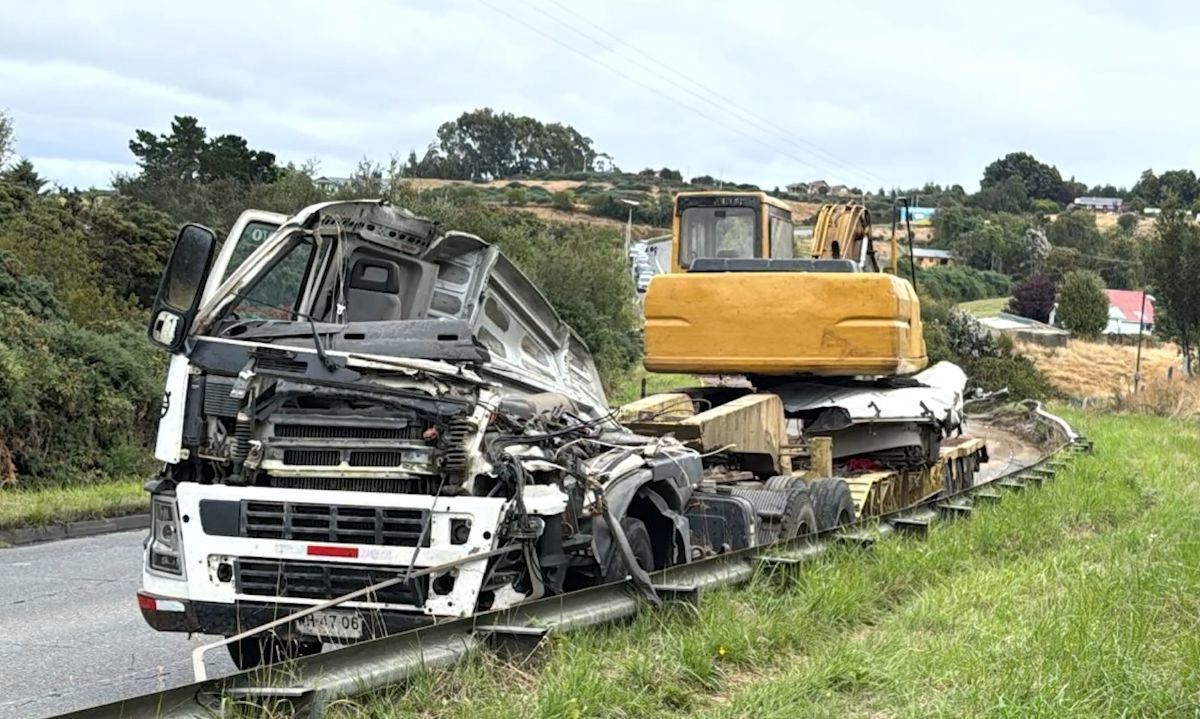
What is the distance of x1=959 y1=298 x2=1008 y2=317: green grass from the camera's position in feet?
266

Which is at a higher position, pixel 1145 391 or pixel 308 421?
pixel 308 421

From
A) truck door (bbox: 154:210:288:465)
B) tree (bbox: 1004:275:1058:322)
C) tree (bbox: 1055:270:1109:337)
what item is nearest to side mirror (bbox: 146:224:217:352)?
truck door (bbox: 154:210:288:465)

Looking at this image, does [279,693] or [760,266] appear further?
[760,266]

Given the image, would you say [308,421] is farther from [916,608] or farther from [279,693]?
[916,608]

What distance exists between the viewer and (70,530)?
1356 centimetres

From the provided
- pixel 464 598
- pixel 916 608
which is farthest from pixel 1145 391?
pixel 464 598

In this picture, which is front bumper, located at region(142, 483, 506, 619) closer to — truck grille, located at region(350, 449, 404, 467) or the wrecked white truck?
the wrecked white truck

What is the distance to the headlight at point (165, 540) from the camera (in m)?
5.93

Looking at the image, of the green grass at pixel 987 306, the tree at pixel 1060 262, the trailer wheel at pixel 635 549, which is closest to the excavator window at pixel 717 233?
the trailer wheel at pixel 635 549

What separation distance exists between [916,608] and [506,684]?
2.74 meters

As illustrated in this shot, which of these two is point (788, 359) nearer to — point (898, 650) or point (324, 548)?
point (898, 650)

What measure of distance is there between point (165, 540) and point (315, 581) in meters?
0.82

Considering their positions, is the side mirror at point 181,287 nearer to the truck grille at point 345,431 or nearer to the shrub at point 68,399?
the truck grille at point 345,431

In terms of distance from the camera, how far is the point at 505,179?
389 ft
